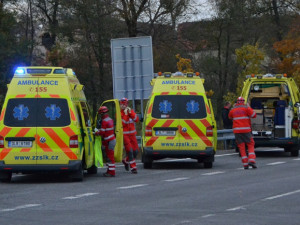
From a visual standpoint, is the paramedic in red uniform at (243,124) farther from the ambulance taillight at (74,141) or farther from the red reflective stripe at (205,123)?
the ambulance taillight at (74,141)


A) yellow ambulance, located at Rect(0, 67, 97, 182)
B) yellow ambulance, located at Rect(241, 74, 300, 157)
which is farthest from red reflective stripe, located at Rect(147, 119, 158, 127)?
yellow ambulance, located at Rect(241, 74, 300, 157)

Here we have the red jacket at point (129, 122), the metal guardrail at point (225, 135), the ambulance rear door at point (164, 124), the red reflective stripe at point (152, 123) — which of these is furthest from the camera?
the metal guardrail at point (225, 135)

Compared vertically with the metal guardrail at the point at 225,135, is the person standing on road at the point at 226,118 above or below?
above

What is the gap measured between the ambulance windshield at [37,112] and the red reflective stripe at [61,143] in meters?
0.19

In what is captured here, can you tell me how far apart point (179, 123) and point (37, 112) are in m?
4.70

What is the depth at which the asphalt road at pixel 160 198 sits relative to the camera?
11.5m

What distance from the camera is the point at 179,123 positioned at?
21.0 metres

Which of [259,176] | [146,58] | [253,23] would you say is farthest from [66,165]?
[253,23]

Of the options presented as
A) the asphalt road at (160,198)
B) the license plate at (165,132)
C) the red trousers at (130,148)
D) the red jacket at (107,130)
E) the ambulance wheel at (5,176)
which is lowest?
the asphalt road at (160,198)

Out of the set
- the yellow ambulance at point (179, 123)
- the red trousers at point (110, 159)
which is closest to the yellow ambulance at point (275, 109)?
the yellow ambulance at point (179, 123)

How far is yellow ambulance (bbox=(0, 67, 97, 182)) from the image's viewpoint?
16906mm

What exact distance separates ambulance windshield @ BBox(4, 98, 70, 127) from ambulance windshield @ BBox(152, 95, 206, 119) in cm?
426

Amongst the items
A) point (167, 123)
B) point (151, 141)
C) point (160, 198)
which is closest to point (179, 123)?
point (167, 123)

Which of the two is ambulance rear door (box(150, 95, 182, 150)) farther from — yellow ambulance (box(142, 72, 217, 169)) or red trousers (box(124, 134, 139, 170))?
red trousers (box(124, 134, 139, 170))
